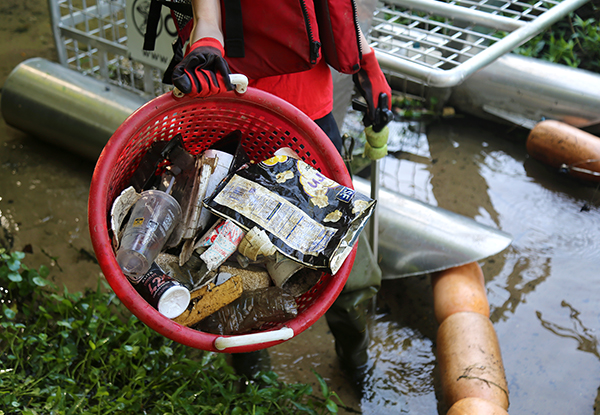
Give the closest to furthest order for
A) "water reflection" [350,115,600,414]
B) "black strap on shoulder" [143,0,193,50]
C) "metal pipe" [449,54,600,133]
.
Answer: "black strap on shoulder" [143,0,193,50] → "water reflection" [350,115,600,414] → "metal pipe" [449,54,600,133]

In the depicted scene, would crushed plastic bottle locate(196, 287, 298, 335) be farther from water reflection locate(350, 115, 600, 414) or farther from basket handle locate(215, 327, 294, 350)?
water reflection locate(350, 115, 600, 414)

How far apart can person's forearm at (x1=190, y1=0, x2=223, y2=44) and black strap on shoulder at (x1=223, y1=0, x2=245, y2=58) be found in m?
0.03

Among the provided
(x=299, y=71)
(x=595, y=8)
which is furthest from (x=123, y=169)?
(x=595, y=8)

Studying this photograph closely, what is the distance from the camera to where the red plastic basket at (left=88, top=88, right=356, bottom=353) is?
0.98 metres

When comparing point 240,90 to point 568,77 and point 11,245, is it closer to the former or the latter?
point 11,245

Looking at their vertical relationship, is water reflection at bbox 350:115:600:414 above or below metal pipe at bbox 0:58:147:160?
below

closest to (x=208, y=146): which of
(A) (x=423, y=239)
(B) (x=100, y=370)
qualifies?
(B) (x=100, y=370)

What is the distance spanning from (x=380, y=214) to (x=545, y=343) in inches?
33.4

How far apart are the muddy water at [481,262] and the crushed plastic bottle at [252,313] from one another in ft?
2.79

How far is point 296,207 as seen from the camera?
47.6 inches

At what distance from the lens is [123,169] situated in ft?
4.00

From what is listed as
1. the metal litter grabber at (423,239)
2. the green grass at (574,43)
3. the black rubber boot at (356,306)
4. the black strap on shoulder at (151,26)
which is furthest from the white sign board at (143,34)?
the green grass at (574,43)

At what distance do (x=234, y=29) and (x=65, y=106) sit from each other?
1764mm

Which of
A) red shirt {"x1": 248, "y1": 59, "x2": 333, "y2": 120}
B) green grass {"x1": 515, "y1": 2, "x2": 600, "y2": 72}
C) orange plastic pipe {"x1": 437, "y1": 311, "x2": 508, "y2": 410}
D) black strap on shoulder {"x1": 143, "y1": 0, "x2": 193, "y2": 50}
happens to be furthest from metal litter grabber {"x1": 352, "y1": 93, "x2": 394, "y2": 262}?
green grass {"x1": 515, "y1": 2, "x2": 600, "y2": 72}
